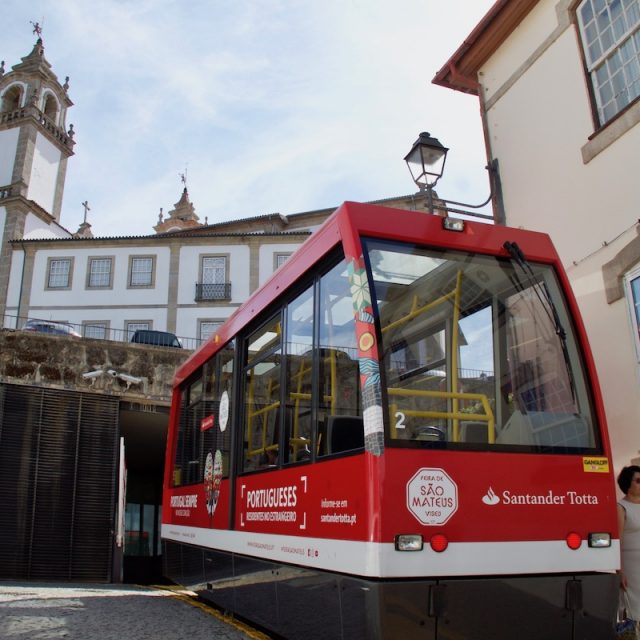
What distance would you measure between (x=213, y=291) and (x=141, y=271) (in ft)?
13.4

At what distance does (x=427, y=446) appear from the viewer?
377 centimetres

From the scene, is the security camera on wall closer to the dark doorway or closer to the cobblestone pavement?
the dark doorway

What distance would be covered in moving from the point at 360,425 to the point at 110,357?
11.9m

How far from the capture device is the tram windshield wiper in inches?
175

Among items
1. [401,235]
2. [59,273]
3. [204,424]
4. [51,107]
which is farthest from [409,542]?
[51,107]

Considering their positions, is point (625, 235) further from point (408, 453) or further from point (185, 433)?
point (185, 433)

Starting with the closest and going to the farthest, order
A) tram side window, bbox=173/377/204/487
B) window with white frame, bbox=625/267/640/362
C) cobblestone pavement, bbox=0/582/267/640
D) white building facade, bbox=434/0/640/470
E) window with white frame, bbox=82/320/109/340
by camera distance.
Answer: cobblestone pavement, bbox=0/582/267/640 < window with white frame, bbox=625/267/640/362 < white building facade, bbox=434/0/640/470 < tram side window, bbox=173/377/204/487 < window with white frame, bbox=82/320/109/340

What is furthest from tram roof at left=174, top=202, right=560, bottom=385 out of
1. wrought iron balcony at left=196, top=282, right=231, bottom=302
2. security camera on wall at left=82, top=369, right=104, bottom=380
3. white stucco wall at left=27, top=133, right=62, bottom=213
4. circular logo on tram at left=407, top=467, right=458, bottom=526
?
white stucco wall at left=27, top=133, right=62, bottom=213

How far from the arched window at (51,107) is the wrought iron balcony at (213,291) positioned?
700 inches

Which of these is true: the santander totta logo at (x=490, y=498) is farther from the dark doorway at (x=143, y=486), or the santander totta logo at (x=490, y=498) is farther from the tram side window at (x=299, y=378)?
the dark doorway at (x=143, y=486)

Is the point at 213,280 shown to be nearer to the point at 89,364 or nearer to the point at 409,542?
the point at 89,364

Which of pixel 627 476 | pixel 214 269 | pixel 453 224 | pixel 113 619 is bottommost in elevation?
pixel 113 619

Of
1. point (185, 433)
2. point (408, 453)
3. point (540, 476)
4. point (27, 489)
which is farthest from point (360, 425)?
point (27, 489)

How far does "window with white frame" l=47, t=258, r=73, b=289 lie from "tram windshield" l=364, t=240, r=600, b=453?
113ft
